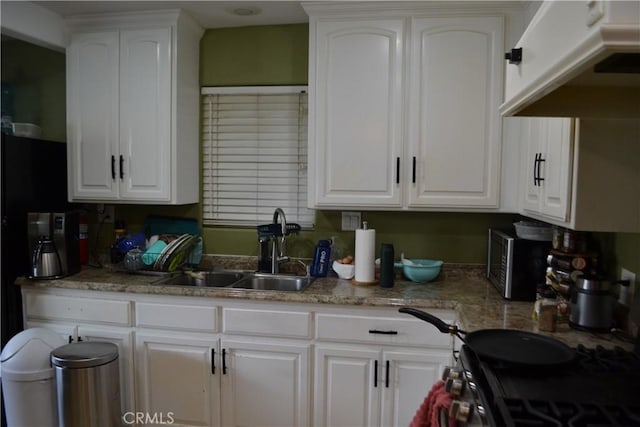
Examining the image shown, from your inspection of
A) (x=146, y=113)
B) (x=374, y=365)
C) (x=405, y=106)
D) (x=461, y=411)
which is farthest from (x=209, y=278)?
(x=461, y=411)

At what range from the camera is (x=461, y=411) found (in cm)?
104

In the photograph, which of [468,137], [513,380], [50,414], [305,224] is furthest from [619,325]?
[50,414]

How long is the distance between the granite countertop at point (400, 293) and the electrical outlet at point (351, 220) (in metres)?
0.40

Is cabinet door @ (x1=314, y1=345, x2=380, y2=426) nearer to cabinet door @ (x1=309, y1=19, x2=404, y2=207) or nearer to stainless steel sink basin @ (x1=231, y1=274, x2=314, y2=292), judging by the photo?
stainless steel sink basin @ (x1=231, y1=274, x2=314, y2=292)

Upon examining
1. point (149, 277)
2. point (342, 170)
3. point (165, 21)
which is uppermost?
point (165, 21)

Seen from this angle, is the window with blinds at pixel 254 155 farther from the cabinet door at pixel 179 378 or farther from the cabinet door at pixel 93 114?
the cabinet door at pixel 179 378

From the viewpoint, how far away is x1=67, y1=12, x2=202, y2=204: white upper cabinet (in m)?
2.58

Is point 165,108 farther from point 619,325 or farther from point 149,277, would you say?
point 619,325

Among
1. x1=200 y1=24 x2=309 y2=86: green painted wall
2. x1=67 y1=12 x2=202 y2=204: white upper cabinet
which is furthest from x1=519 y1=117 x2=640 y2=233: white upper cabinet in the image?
x1=67 y1=12 x2=202 y2=204: white upper cabinet

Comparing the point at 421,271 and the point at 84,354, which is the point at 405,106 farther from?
the point at 84,354

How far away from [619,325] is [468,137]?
3.64 feet

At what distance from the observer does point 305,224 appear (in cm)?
282

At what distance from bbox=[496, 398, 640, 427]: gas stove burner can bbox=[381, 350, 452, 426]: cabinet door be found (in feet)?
3.66

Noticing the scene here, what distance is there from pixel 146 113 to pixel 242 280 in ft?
3.74
